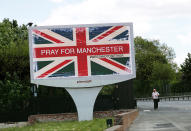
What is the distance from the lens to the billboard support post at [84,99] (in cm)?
2900

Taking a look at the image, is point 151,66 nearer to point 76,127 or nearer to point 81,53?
point 81,53

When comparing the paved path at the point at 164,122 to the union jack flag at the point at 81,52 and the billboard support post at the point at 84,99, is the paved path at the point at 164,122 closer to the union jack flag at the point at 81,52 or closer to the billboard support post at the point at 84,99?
the billboard support post at the point at 84,99

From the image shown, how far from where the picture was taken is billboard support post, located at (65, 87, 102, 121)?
29000 mm

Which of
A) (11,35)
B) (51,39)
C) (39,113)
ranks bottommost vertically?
(39,113)

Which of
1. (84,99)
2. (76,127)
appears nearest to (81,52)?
(84,99)

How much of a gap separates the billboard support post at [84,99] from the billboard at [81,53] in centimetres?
51

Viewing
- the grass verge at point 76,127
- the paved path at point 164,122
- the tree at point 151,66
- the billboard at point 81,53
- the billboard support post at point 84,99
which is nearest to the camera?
the paved path at point 164,122

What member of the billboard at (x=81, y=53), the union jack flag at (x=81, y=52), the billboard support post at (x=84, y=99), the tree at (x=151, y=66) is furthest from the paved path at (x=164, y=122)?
the tree at (x=151, y=66)

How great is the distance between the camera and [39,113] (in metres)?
30.3

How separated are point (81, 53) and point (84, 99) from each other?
9.81ft

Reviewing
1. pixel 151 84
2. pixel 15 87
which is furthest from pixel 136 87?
pixel 15 87

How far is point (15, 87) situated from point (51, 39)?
6308mm

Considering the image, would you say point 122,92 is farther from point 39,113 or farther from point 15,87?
point 15,87

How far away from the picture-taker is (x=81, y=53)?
28812 millimetres
